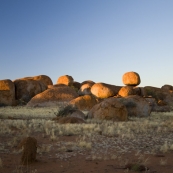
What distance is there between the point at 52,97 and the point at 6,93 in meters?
6.23

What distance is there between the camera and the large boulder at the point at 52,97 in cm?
3344

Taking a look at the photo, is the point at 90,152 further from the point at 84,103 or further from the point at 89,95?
the point at 89,95

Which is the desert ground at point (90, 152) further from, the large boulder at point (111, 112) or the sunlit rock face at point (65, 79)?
the sunlit rock face at point (65, 79)

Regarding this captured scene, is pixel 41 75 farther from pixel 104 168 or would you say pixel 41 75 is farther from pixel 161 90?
pixel 104 168

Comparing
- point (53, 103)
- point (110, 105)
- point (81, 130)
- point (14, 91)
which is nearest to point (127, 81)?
point (53, 103)

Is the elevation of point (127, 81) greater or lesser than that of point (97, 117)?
greater

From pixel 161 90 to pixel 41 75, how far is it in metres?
19.9

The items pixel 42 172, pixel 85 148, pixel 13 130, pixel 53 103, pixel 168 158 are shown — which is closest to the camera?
pixel 42 172

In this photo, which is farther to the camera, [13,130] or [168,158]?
[13,130]

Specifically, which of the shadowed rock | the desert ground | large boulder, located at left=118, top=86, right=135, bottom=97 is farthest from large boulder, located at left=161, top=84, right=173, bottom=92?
the shadowed rock

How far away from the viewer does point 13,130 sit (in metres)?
12.7

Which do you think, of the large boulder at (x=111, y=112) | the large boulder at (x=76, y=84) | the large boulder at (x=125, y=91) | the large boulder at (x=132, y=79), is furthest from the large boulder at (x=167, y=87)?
the large boulder at (x=111, y=112)

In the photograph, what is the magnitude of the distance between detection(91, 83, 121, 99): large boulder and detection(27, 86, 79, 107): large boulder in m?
4.28

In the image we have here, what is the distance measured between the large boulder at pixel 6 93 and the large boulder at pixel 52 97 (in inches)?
131
